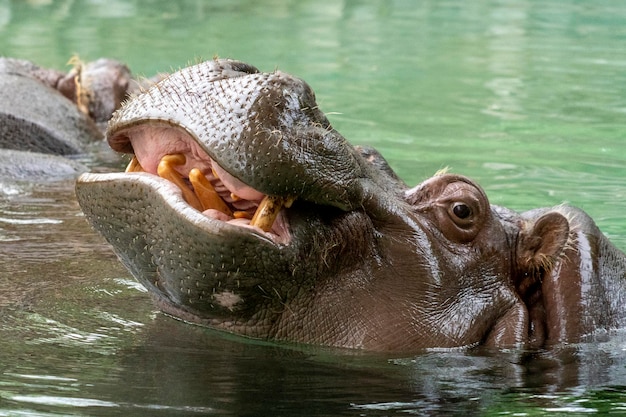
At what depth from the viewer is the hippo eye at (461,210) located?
4617 mm

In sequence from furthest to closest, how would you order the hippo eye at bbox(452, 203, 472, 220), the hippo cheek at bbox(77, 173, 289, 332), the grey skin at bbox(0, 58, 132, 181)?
1. the grey skin at bbox(0, 58, 132, 181)
2. the hippo eye at bbox(452, 203, 472, 220)
3. the hippo cheek at bbox(77, 173, 289, 332)

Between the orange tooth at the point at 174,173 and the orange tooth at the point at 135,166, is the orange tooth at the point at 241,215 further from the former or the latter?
the orange tooth at the point at 135,166

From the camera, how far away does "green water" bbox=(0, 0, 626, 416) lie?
4.14 metres

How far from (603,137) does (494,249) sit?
6.29m

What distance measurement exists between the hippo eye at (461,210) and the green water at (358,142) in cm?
51

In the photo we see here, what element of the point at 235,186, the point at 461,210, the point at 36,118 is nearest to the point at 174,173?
the point at 235,186

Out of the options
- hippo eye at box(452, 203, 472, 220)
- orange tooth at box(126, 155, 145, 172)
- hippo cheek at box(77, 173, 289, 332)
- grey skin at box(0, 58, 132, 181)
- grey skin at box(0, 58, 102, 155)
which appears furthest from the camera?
grey skin at box(0, 58, 102, 155)

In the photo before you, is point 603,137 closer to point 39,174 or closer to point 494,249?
point 39,174

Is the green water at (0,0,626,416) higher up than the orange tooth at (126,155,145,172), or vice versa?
the orange tooth at (126,155,145,172)

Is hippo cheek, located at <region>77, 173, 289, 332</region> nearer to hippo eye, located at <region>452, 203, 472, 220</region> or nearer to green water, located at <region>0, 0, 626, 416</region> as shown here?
green water, located at <region>0, 0, 626, 416</region>

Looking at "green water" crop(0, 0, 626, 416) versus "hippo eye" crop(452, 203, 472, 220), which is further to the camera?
"hippo eye" crop(452, 203, 472, 220)

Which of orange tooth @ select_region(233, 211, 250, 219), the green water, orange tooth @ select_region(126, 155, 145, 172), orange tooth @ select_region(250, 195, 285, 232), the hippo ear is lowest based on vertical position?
the green water

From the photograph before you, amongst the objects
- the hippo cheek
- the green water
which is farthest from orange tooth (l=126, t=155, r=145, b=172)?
the green water

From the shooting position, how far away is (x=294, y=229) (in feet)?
14.0
